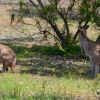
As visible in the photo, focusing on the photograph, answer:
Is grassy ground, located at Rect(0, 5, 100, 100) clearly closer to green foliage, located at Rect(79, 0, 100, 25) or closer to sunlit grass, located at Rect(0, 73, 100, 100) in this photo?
sunlit grass, located at Rect(0, 73, 100, 100)

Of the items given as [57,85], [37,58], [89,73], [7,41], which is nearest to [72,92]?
[57,85]

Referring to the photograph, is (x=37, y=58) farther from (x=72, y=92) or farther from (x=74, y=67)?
(x=72, y=92)

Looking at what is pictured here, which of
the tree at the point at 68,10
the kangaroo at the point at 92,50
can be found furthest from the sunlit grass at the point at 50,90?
the tree at the point at 68,10

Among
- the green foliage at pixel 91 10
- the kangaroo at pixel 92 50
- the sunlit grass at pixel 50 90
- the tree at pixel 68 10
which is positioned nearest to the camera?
the sunlit grass at pixel 50 90

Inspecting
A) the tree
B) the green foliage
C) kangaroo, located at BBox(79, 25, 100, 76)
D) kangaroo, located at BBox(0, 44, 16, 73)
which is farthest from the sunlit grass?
the tree

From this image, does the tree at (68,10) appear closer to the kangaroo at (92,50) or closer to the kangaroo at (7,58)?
the kangaroo at (92,50)

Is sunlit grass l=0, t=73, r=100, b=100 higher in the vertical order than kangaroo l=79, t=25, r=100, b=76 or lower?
lower

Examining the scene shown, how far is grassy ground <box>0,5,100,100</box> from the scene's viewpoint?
8242mm

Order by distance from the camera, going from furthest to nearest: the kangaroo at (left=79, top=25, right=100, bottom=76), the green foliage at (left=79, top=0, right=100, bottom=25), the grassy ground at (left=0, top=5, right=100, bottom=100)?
1. the green foliage at (left=79, top=0, right=100, bottom=25)
2. the kangaroo at (left=79, top=25, right=100, bottom=76)
3. the grassy ground at (left=0, top=5, right=100, bottom=100)

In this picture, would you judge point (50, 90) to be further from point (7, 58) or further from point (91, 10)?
point (91, 10)

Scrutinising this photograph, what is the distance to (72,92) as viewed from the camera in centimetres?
849

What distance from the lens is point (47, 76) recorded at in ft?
37.0

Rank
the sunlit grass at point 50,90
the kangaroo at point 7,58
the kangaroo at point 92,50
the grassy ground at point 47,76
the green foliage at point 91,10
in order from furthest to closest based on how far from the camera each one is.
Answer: the green foliage at point 91,10, the kangaroo at point 92,50, the kangaroo at point 7,58, the grassy ground at point 47,76, the sunlit grass at point 50,90

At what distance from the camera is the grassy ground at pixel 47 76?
8.24m
